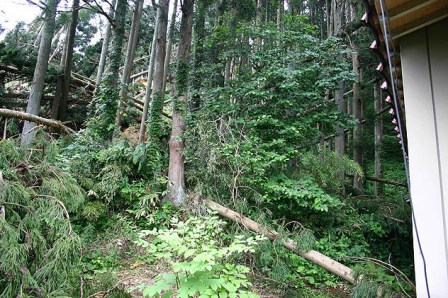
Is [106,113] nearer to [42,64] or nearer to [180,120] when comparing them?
[180,120]

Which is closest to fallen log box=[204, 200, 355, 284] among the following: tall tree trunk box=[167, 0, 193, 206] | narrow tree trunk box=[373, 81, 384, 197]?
tall tree trunk box=[167, 0, 193, 206]

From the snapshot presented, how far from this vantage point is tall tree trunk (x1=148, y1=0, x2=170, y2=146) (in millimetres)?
6777

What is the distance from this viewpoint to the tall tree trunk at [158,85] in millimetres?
6777

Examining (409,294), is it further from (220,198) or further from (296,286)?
(220,198)

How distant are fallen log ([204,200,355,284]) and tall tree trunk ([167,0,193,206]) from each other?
799 millimetres

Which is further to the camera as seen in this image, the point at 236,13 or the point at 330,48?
the point at 236,13

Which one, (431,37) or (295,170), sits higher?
(431,37)

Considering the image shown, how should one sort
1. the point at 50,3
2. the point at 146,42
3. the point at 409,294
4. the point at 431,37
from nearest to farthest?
1. the point at 431,37
2. the point at 409,294
3. the point at 50,3
4. the point at 146,42

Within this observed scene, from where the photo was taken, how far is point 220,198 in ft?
19.7

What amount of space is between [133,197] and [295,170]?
3.57 m

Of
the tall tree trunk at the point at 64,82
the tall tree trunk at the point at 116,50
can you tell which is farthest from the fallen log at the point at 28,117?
the tall tree trunk at the point at 64,82

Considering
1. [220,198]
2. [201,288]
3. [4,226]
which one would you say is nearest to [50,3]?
[220,198]

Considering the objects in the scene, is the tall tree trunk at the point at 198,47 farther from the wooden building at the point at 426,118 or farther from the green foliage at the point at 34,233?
the wooden building at the point at 426,118

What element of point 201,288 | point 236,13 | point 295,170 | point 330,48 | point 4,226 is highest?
point 236,13
